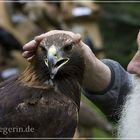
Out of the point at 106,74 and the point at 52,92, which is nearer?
the point at 52,92

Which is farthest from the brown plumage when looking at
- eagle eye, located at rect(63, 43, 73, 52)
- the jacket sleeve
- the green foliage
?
the green foliage

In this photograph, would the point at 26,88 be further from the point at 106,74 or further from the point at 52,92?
the point at 106,74

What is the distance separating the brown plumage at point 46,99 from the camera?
3.31 m

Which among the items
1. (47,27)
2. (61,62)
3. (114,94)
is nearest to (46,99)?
(61,62)

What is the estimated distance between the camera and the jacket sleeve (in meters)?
3.58

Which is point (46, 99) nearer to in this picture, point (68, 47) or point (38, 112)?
point (38, 112)

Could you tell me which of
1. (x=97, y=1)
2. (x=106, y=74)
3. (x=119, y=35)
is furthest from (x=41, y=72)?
(x=119, y=35)

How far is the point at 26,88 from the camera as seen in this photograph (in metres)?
3.37

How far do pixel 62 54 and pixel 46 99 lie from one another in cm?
28

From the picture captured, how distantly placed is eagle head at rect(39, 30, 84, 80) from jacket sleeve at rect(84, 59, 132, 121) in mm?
207

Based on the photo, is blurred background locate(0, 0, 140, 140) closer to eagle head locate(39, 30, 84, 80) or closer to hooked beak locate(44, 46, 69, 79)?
eagle head locate(39, 30, 84, 80)

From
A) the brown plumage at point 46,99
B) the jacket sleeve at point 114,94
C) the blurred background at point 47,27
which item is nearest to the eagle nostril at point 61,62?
the brown plumage at point 46,99

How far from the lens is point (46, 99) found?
11.0 feet

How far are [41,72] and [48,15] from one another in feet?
16.5
